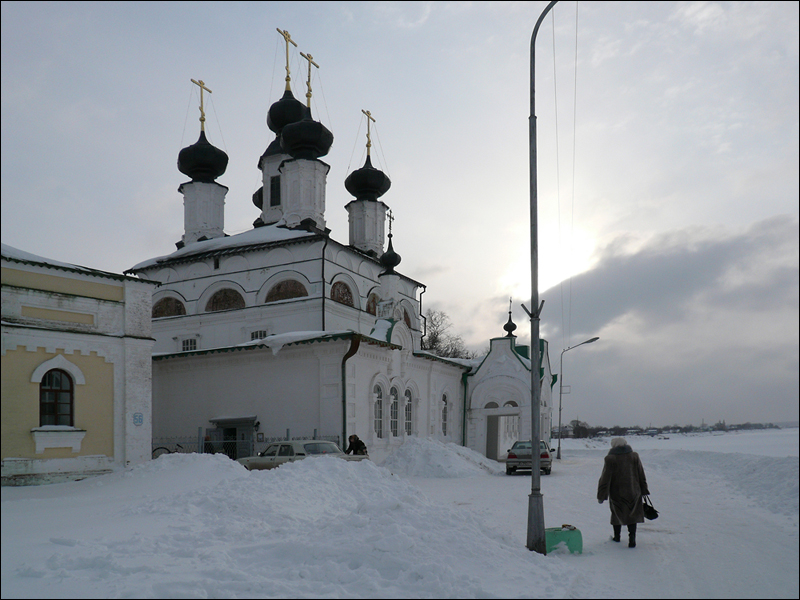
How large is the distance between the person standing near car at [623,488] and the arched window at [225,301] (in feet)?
70.0

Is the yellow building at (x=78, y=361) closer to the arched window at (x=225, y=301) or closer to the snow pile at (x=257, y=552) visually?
the snow pile at (x=257, y=552)

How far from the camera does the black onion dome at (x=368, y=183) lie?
33.7m

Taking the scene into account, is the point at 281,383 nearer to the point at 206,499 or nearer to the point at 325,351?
the point at 325,351

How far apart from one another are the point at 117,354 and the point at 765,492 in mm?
13908

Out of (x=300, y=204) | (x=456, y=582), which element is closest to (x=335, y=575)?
(x=456, y=582)

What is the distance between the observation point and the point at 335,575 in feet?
20.7

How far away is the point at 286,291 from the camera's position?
89.3 feet

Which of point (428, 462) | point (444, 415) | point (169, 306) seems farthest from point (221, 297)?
point (428, 462)

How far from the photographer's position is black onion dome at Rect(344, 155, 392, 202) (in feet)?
110

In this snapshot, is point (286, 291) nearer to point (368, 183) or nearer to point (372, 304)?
point (372, 304)

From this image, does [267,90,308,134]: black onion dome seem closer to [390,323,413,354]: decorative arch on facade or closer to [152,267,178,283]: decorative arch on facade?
[152,267,178,283]: decorative arch on facade

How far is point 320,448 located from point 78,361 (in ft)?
19.4

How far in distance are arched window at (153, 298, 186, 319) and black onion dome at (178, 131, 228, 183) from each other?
6.83 m

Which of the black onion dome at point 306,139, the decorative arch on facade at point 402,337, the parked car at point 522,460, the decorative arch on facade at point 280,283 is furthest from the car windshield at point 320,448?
the black onion dome at point 306,139
